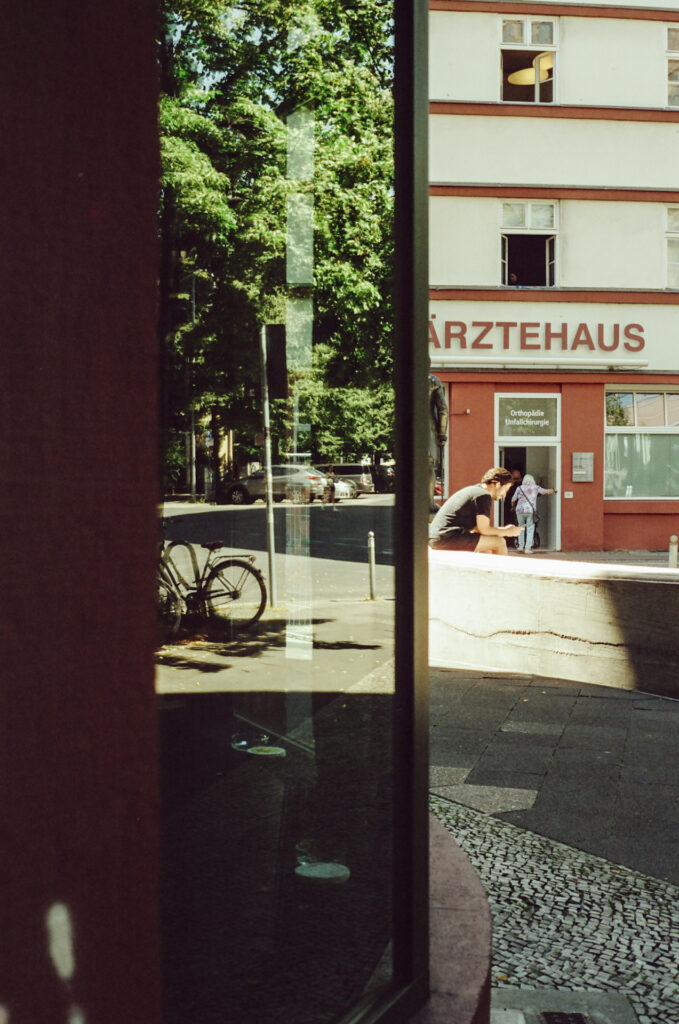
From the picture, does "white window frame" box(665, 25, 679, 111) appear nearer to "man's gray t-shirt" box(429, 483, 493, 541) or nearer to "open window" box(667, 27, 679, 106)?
"open window" box(667, 27, 679, 106)

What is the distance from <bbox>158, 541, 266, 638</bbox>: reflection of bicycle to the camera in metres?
1.56

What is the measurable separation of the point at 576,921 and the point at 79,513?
2857 millimetres

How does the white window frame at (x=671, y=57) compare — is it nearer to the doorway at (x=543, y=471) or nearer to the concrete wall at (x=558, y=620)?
the doorway at (x=543, y=471)

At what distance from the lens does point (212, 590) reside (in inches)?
68.0

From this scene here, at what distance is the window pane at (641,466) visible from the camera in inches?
798

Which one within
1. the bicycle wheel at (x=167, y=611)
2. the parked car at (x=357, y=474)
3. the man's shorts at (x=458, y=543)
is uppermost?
the parked car at (x=357, y=474)

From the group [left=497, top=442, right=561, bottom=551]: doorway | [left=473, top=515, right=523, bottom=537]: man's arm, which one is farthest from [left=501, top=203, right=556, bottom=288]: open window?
[left=473, top=515, right=523, bottom=537]: man's arm

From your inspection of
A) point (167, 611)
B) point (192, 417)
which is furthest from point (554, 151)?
point (167, 611)

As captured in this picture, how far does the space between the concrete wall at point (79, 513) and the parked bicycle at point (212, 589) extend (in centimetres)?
8

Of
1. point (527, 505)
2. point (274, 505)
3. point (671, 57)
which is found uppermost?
point (671, 57)

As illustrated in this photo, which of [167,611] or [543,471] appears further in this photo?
[543,471]

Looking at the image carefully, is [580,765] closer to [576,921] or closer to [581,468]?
[576,921]

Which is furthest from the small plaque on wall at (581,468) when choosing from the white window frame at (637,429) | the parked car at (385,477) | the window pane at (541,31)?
the parked car at (385,477)

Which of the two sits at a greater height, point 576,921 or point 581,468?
point 581,468
